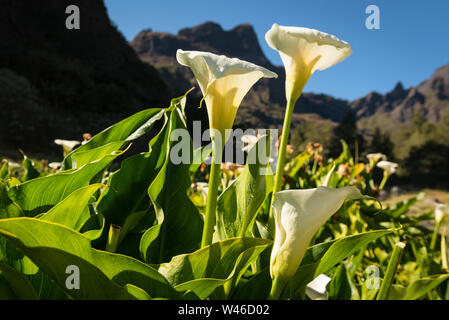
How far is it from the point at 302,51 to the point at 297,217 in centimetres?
21

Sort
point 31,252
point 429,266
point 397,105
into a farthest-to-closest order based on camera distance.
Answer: point 397,105 → point 429,266 → point 31,252

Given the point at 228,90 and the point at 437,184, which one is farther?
the point at 437,184

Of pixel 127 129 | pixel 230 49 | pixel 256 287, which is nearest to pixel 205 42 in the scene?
pixel 230 49

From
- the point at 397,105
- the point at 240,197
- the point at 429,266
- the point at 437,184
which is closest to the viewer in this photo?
the point at 240,197

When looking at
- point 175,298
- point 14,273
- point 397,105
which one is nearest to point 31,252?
point 14,273

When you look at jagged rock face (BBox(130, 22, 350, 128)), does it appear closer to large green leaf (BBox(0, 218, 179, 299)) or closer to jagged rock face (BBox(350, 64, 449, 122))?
jagged rock face (BBox(350, 64, 449, 122))

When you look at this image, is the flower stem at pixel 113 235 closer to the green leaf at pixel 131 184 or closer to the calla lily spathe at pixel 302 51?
the green leaf at pixel 131 184

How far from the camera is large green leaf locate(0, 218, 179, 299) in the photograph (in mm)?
287

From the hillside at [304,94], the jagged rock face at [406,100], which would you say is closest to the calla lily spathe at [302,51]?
the hillside at [304,94]

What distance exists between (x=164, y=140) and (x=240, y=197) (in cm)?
17
